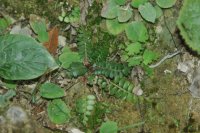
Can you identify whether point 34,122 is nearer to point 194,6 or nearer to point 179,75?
point 179,75

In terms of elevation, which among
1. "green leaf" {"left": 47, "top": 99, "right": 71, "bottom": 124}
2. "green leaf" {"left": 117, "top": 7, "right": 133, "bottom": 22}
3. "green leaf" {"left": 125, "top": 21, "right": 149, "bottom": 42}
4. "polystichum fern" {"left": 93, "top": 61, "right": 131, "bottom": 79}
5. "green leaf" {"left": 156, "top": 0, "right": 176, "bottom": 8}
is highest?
"green leaf" {"left": 156, "top": 0, "right": 176, "bottom": 8}

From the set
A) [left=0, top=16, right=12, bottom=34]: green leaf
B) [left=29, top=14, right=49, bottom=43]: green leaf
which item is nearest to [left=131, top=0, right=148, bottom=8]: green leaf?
[left=29, top=14, right=49, bottom=43]: green leaf

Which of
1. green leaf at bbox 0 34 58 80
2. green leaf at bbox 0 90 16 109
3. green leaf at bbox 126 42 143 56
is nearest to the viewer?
green leaf at bbox 0 34 58 80

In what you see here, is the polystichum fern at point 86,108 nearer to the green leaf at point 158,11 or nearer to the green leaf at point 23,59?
the green leaf at point 23,59

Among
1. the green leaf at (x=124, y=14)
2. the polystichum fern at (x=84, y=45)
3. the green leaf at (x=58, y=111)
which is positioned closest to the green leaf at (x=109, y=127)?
the green leaf at (x=58, y=111)

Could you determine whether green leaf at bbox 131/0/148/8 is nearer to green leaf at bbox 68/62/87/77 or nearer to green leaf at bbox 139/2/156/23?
green leaf at bbox 139/2/156/23

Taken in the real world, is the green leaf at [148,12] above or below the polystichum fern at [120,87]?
above
